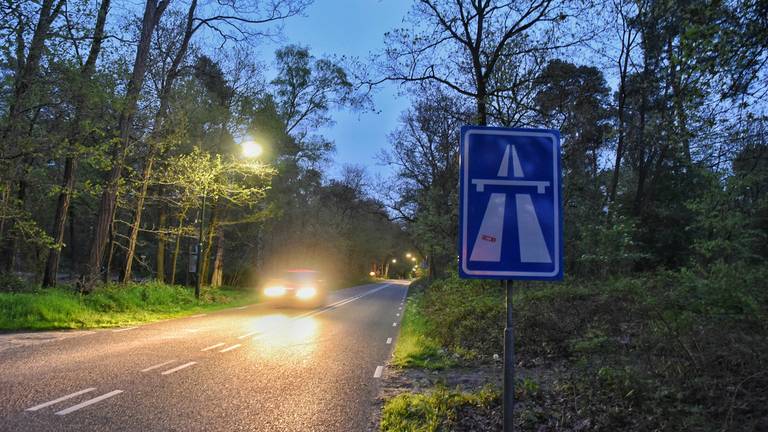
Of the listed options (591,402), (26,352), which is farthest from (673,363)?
(26,352)

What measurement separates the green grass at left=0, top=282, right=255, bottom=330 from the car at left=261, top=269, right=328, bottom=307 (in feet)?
8.51

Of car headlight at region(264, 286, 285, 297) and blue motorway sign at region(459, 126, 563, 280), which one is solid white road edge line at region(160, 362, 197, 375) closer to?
blue motorway sign at region(459, 126, 563, 280)

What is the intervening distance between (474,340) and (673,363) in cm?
526

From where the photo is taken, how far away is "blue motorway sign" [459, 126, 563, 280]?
2.48 meters

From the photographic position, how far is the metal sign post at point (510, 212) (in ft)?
8.13

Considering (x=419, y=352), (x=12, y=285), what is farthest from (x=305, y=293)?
(x=419, y=352)

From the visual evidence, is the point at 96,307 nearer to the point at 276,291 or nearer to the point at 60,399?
the point at 276,291

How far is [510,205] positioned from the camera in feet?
8.35

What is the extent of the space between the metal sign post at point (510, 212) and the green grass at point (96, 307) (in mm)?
12796

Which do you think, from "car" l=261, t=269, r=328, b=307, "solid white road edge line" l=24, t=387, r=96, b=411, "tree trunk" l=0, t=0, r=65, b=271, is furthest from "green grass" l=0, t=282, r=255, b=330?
"solid white road edge line" l=24, t=387, r=96, b=411

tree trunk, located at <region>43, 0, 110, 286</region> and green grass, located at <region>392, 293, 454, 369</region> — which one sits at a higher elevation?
tree trunk, located at <region>43, 0, 110, 286</region>

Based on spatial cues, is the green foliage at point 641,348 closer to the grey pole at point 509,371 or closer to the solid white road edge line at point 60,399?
the grey pole at point 509,371

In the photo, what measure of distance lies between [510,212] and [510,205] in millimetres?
41

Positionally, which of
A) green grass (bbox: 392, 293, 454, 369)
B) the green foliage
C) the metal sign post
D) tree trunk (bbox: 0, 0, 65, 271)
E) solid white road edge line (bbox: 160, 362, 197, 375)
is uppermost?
tree trunk (bbox: 0, 0, 65, 271)
